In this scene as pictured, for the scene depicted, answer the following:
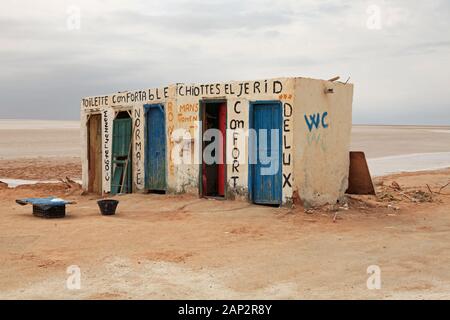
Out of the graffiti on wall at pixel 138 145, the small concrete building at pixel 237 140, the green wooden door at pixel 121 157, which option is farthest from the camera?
the green wooden door at pixel 121 157

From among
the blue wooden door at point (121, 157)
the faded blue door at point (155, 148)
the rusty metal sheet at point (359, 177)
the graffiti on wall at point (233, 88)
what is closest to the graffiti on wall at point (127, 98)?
the faded blue door at point (155, 148)

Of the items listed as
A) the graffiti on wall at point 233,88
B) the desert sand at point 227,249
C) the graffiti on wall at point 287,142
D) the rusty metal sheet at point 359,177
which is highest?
the graffiti on wall at point 233,88

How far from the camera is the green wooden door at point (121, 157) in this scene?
49.8 feet

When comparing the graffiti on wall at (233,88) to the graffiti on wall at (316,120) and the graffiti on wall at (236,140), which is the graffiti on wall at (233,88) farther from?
the graffiti on wall at (316,120)

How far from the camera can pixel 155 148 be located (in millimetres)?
14445

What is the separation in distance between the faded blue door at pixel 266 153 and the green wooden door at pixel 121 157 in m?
4.24

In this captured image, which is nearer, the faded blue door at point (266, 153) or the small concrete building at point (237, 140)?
the small concrete building at point (237, 140)

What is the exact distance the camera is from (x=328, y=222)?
35.1 feet

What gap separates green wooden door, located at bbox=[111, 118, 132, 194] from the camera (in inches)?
597

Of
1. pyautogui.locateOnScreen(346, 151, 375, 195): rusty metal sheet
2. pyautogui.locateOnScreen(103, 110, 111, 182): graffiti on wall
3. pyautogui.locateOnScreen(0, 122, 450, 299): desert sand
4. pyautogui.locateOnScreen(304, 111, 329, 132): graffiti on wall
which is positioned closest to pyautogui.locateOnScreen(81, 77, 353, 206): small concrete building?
pyautogui.locateOnScreen(304, 111, 329, 132): graffiti on wall

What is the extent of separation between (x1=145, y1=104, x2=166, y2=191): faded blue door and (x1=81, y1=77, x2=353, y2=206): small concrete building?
25mm

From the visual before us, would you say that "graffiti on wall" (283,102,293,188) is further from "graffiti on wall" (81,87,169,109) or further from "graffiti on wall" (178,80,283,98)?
"graffiti on wall" (81,87,169,109)
